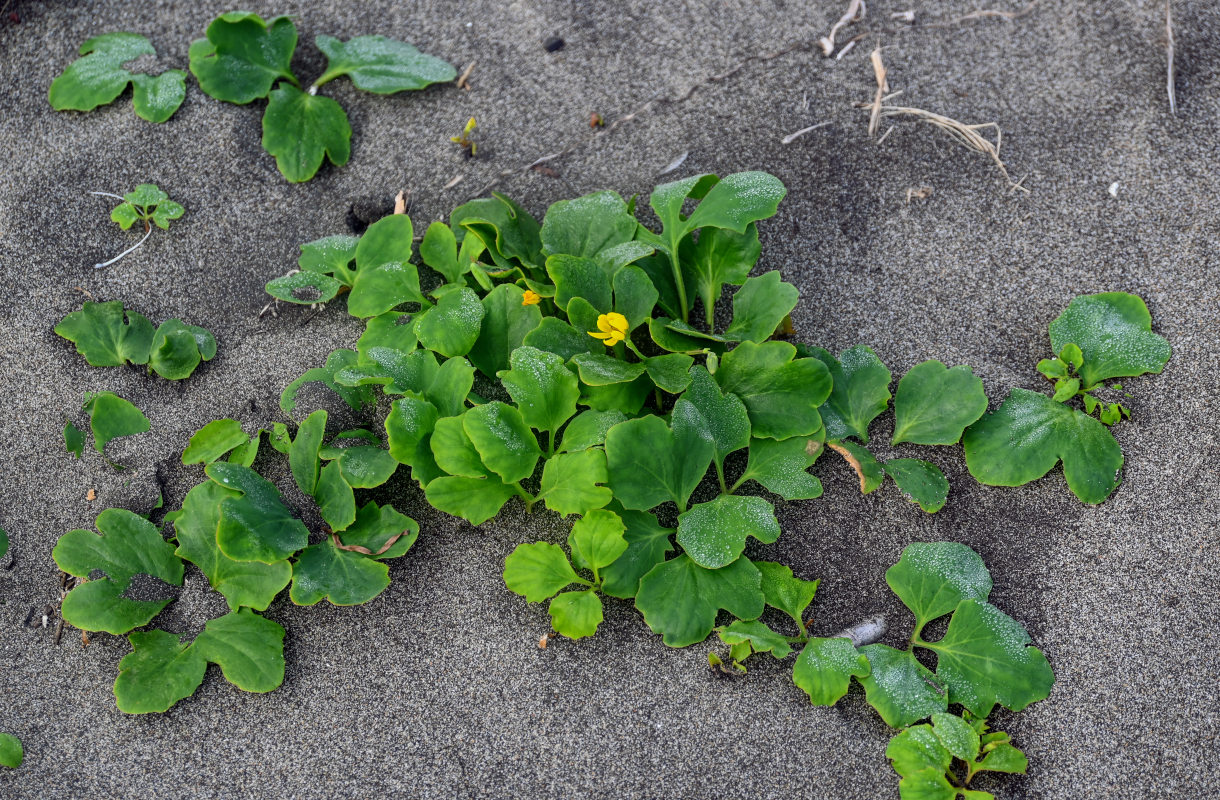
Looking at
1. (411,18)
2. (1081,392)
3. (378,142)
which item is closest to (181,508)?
(378,142)

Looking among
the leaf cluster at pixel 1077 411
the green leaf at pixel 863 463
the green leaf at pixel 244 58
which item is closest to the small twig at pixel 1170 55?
the leaf cluster at pixel 1077 411

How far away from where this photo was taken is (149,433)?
163 cm

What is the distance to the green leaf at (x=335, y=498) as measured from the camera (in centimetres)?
145

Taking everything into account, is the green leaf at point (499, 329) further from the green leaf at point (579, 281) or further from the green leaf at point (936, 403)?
the green leaf at point (936, 403)

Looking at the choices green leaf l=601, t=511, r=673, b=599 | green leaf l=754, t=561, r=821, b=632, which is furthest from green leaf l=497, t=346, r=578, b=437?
green leaf l=754, t=561, r=821, b=632

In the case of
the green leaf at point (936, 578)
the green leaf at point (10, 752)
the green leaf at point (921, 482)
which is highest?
the green leaf at point (921, 482)

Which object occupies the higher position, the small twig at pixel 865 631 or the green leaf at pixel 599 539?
the green leaf at pixel 599 539

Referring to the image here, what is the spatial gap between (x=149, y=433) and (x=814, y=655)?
122 centimetres

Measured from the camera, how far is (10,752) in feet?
4.51

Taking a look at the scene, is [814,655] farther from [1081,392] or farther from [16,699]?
[16,699]

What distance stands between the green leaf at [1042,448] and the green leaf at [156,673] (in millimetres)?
1318

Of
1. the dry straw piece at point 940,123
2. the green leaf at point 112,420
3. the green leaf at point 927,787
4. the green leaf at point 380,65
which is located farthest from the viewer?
the green leaf at point 380,65

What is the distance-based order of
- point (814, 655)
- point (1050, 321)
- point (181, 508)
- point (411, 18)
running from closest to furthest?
point (814, 655) → point (181, 508) → point (1050, 321) → point (411, 18)

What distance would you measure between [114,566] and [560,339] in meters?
0.82
